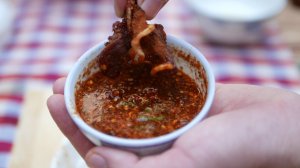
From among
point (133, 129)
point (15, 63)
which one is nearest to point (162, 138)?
point (133, 129)

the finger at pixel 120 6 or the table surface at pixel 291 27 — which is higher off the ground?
the finger at pixel 120 6

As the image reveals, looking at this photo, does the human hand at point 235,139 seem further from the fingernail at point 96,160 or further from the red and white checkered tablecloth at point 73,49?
the red and white checkered tablecloth at point 73,49

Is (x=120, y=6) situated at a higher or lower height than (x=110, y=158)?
higher

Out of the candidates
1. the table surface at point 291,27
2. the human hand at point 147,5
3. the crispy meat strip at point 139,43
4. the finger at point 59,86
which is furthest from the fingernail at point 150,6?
the table surface at point 291,27

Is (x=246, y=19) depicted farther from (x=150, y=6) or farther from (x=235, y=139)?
(x=235, y=139)

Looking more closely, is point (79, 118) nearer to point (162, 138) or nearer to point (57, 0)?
point (162, 138)

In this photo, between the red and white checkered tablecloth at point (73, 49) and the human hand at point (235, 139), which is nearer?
the human hand at point (235, 139)

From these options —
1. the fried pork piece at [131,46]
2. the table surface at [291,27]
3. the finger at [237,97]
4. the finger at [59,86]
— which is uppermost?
the fried pork piece at [131,46]

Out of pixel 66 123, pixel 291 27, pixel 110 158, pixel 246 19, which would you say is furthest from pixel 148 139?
pixel 291 27
